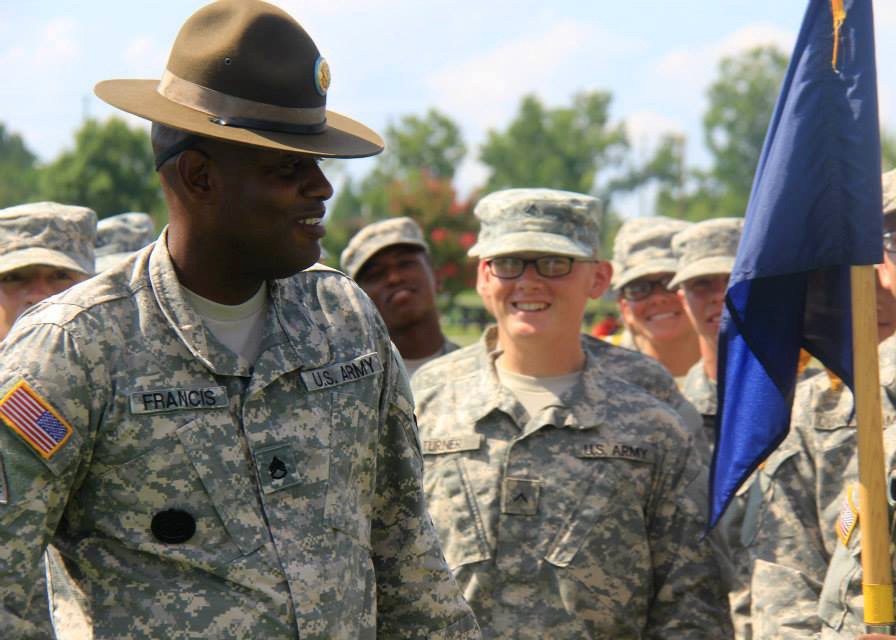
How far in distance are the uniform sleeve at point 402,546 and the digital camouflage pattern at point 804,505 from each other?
144cm

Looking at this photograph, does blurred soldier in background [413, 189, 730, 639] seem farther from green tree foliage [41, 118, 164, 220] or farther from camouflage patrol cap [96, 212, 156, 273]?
green tree foliage [41, 118, 164, 220]

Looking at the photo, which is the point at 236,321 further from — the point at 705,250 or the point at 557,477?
the point at 705,250

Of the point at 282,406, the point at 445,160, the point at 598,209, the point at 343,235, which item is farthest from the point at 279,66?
the point at 445,160

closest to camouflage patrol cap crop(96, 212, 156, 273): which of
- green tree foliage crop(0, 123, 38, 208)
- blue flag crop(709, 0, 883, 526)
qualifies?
blue flag crop(709, 0, 883, 526)

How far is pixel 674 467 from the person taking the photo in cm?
507

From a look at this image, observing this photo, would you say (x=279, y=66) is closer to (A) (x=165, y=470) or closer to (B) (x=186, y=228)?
(B) (x=186, y=228)

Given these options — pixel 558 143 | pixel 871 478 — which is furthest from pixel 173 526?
pixel 558 143

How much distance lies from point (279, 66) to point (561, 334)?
2461mm

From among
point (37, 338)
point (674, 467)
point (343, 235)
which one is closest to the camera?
point (37, 338)

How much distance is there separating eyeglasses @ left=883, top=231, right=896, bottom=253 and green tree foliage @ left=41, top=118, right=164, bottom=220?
35.1 m

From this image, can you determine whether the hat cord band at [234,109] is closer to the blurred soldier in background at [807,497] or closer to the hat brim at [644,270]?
the blurred soldier in background at [807,497]

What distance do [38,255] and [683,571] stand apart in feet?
9.42

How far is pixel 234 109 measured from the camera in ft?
10.1

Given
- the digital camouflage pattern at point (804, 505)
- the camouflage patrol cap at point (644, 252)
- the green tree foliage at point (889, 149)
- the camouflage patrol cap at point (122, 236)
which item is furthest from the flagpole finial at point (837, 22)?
the green tree foliage at point (889, 149)
